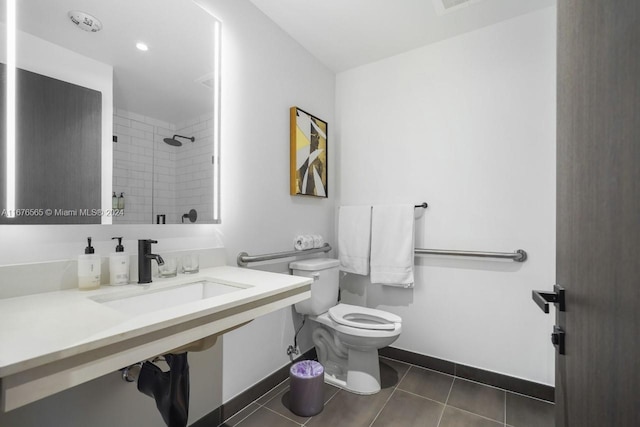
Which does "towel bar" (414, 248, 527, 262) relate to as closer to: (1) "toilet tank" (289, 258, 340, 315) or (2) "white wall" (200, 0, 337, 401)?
(1) "toilet tank" (289, 258, 340, 315)

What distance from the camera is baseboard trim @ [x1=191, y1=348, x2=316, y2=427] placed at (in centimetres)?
146

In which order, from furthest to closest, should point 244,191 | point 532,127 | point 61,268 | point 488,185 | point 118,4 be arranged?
point 488,185 < point 532,127 < point 244,191 < point 118,4 < point 61,268

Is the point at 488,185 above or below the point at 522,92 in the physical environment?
below

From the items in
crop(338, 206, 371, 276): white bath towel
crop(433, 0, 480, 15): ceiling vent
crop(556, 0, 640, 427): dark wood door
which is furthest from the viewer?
crop(338, 206, 371, 276): white bath towel

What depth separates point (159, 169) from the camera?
131 centimetres

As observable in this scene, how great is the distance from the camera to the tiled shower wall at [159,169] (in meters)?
1.18

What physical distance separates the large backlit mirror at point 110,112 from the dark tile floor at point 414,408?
1.08 meters

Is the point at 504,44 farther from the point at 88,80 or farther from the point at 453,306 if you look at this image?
the point at 88,80

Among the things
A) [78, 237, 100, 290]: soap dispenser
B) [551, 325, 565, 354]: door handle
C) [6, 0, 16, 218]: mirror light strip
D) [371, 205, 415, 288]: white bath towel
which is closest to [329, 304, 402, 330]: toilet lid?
[371, 205, 415, 288]: white bath towel

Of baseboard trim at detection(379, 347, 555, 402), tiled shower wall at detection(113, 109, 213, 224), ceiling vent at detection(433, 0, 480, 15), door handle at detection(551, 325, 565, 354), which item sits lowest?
baseboard trim at detection(379, 347, 555, 402)

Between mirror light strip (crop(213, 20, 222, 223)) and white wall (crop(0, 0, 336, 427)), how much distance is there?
4 cm

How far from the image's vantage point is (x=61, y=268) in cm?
101

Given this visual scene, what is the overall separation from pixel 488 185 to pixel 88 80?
6.90 feet

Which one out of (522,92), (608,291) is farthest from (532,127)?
(608,291)
